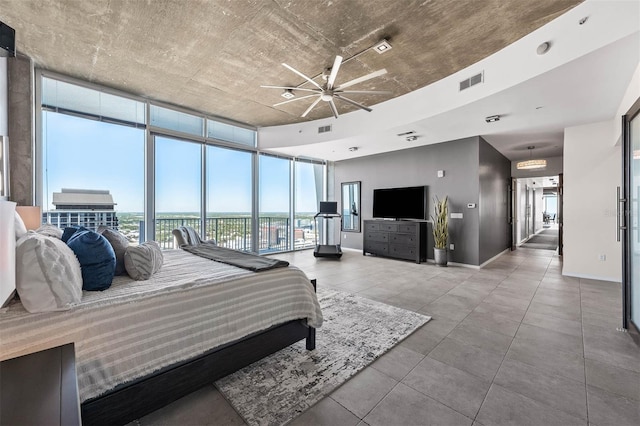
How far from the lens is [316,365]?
82.3 inches

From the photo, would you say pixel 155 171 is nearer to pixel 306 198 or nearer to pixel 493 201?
pixel 306 198

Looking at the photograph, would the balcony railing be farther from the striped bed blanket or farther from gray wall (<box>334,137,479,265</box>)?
the striped bed blanket

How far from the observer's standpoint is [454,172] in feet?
19.3

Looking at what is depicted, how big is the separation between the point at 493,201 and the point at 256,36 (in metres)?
6.30

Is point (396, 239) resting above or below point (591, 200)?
below

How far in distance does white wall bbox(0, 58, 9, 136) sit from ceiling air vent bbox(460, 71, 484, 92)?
5.97 metres

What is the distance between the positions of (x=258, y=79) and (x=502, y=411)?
15.5ft

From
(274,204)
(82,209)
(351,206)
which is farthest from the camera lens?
(351,206)

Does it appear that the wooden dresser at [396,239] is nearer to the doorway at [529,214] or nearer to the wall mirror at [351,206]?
the wall mirror at [351,206]

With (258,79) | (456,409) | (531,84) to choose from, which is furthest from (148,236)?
(531,84)

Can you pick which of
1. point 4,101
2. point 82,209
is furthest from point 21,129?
point 82,209

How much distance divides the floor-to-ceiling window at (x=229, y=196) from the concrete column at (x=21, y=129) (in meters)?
2.71

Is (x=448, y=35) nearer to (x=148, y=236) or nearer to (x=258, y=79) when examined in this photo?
(x=258, y=79)

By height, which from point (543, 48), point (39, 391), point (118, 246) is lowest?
point (39, 391)
